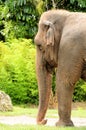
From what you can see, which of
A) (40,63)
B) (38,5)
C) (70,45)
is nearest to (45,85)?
(40,63)

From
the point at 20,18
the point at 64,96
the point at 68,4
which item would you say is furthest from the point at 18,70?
the point at 64,96

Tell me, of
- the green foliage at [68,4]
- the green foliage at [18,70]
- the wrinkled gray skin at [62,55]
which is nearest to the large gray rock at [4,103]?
the green foliage at [18,70]

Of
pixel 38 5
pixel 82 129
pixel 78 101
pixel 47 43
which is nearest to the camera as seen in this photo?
pixel 82 129

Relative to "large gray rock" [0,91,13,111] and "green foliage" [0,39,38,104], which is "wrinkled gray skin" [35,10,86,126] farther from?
"green foliage" [0,39,38,104]

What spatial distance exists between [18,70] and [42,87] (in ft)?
28.4

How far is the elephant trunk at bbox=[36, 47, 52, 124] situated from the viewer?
29.8 ft

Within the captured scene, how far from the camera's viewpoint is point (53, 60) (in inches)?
356

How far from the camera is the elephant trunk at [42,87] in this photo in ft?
29.8

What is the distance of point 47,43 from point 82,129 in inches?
63.6

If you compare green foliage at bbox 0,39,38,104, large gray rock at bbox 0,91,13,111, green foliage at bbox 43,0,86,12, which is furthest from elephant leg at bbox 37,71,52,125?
green foliage at bbox 43,0,86,12

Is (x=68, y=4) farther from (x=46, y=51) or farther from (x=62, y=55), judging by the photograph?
(x=62, y=55)

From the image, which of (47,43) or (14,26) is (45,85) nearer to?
(47,43)

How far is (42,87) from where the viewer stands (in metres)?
9.09

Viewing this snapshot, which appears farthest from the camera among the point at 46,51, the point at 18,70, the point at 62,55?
the point at 18,70
